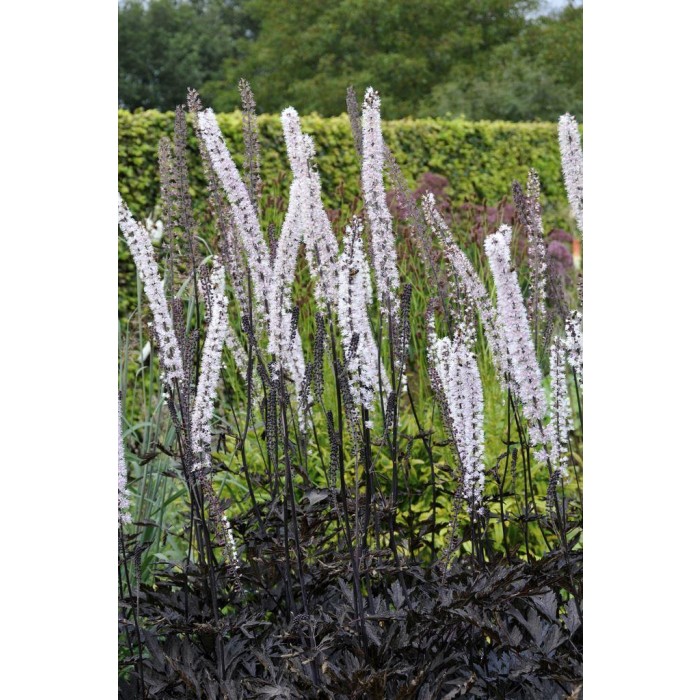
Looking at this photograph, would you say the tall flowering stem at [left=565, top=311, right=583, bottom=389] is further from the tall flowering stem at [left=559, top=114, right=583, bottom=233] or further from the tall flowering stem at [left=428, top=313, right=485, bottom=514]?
the tall flowering stem at [left=428, top=313, right=485, bottom=514]

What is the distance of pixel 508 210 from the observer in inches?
197

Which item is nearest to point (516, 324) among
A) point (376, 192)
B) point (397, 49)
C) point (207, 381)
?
point (376, 192)

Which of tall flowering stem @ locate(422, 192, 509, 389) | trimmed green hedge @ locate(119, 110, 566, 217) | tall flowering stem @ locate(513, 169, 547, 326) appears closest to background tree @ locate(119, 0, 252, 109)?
trimmed green hedge @ locate(119, 110, 566, 217)

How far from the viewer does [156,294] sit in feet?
6.95

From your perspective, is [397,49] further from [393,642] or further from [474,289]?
[393,642]

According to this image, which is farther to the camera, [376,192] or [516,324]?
[376,192]

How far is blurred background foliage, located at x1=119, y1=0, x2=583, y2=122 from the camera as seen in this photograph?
337cm
